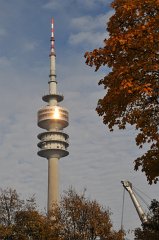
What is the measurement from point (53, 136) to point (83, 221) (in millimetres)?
119551

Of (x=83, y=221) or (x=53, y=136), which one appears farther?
(x=53, y=136)

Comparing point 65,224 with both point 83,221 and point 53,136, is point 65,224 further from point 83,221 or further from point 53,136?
point 53,136

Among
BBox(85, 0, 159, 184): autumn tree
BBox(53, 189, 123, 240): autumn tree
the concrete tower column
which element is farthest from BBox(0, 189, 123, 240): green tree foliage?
the concrete tower column

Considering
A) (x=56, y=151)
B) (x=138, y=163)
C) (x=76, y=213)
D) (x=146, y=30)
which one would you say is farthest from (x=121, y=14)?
(x=56, y=151)

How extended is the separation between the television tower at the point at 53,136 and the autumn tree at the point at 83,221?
111 m

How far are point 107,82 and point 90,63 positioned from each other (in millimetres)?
1147

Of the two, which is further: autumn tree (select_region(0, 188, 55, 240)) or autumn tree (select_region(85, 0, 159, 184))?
autumn tree (select_region(0, 188, 55, 240))

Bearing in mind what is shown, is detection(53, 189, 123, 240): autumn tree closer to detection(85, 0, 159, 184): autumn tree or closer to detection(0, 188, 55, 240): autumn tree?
detection(0, 188, 55, 240): autumn tree

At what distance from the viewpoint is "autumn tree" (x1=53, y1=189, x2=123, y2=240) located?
204 feet

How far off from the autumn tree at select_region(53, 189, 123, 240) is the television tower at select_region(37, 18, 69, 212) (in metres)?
111

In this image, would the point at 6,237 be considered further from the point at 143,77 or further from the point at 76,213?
the point at 143,77

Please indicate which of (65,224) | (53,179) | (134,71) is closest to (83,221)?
(65,224)

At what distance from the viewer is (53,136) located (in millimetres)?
182000

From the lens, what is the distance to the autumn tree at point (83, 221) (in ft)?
204
